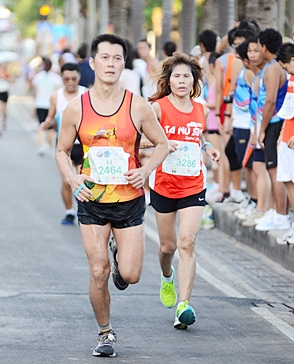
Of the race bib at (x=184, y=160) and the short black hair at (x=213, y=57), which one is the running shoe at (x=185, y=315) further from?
the short black hair at (x=213, y=57)

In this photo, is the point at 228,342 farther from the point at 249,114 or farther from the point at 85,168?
the point at 249,114

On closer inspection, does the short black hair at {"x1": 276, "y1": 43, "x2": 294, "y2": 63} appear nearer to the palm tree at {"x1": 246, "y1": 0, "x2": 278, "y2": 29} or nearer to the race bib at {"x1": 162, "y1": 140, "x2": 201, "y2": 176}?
the race bib at {"x1": 162, "y1": 140, "x2": 201, "y2": 176}

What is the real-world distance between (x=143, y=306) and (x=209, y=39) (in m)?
6.27

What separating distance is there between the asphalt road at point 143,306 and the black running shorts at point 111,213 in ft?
2.90

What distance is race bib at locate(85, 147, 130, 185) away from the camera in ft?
22.5

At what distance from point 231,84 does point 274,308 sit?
519cm

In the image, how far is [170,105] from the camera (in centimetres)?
841

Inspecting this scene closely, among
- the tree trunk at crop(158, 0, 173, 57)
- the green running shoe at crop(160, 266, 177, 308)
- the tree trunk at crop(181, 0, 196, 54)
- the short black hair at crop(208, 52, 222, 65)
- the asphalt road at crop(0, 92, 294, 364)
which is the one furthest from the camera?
the tree trunk at crop(158, 0, 173, 57)

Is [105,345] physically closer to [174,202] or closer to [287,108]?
[174,202]

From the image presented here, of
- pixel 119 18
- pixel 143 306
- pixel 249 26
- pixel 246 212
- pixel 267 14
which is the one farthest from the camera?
pixel 119 18

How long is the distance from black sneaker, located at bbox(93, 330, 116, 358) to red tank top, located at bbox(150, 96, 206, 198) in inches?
63.3

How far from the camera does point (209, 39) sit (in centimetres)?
1418

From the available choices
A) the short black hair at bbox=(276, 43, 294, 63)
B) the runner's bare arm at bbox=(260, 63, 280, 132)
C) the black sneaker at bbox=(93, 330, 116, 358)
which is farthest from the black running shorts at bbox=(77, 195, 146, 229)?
the runner's bare arm at bbox=(260, 63, 280, 132)

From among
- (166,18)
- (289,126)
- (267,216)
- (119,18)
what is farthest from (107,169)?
(119,18)
